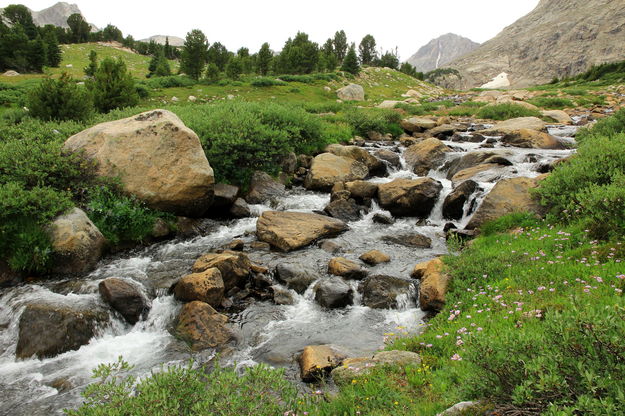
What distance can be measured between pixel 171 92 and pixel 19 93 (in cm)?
1268

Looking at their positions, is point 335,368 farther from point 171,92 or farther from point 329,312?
point 171,92

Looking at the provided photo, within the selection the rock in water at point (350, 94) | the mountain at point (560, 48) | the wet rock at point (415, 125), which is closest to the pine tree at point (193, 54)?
the rock in water at point (350, 94)

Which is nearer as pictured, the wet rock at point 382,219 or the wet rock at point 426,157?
the wet rock at point 382,219

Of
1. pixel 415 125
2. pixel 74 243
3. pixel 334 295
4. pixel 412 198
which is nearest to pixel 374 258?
pixel 334 295

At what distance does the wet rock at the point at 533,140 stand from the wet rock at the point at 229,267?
17.5 m

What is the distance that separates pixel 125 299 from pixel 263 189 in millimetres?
8098

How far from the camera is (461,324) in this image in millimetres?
5930

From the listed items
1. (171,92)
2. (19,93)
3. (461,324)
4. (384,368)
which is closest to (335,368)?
(384,368)

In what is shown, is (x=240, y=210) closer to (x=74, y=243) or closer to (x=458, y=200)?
(x=74, y=243)

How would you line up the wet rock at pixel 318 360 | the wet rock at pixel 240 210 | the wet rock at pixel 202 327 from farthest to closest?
the wet rock at pixel 240 210 < the wet rock at pixel 202 327 < the wet rock at pixel 318 360

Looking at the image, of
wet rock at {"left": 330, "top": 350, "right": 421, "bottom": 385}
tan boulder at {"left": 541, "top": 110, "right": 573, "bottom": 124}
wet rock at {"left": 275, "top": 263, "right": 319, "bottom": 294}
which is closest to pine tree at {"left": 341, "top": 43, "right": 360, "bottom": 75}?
tan boulder at {"left": 541, "top": 110, "right": 573, "bottom": 124}

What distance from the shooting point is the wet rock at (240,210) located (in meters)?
13.6

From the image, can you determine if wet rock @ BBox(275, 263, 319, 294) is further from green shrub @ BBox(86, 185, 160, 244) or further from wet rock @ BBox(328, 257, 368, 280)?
green shrub @ BBox(86, 185, 160, 244)

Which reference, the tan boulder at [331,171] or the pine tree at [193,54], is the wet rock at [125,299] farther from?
the pine tree at [193,54]
